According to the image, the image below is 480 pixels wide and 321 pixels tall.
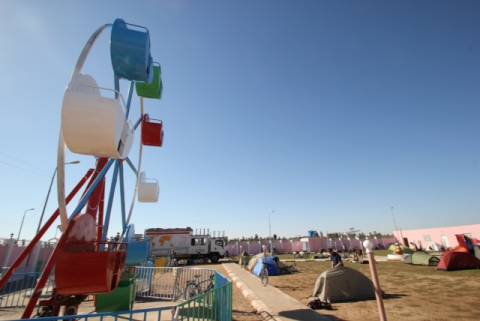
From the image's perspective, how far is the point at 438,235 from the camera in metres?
38.8

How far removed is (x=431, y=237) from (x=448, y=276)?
31593 mm

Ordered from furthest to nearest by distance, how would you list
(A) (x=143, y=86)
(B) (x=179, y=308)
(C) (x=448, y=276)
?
(C) (x=448, y=276) < (A) (x=143, y=86) < (B) (x=179, y=308)

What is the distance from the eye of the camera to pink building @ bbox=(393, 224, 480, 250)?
33.5m

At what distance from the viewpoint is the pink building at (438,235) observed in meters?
33.5

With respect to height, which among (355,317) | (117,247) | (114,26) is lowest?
(355,317)

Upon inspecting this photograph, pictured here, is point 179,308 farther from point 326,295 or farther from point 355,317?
point 326,295

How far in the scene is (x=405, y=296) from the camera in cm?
1025

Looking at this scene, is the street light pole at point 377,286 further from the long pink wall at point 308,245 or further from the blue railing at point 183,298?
the long pink wall at point 308,245

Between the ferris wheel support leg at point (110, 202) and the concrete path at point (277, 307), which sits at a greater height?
the ferris wheel support leg at point (110, 202)

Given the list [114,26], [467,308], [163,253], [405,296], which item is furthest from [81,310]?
[163,253]

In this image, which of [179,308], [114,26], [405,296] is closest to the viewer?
[179,308]

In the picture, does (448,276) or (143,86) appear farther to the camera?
(448,276)

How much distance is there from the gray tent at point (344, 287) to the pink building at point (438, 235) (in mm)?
32849

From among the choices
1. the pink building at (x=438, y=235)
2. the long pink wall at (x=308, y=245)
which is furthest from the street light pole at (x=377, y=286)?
the long pink wall at (x=308, y=245)
